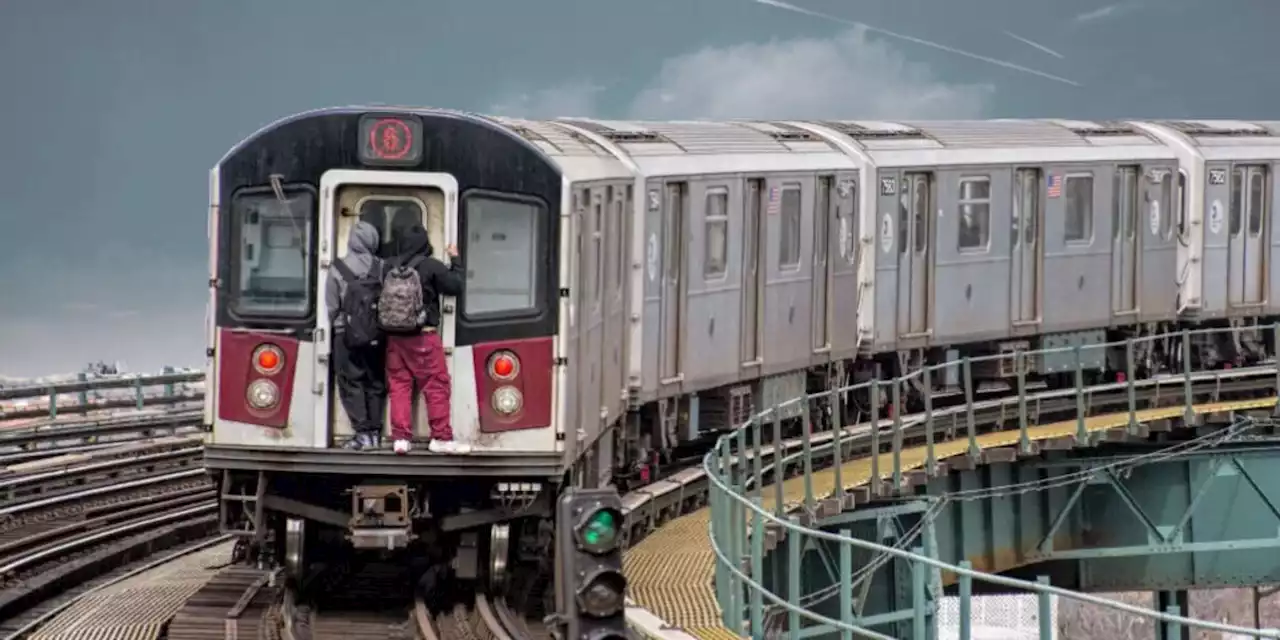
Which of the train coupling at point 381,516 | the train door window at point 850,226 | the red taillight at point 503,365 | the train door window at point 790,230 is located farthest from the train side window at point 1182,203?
the train coupling at point 381,516

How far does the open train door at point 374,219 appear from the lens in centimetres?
1278

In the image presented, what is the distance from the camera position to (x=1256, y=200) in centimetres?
2722

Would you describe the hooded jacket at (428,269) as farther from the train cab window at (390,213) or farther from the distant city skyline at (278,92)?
the distant city skyline at (278,92)

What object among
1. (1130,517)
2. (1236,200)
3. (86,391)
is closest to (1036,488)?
(1130,517)

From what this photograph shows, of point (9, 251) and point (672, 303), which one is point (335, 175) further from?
point (9, 251)

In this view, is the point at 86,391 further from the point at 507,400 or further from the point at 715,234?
the point at 507,400

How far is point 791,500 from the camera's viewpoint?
57.1ft

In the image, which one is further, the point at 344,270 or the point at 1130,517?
the point at 1130,517

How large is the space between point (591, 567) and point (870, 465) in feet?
41.6

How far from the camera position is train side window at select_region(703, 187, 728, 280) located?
18858mm

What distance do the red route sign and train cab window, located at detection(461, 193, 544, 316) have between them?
52 cm

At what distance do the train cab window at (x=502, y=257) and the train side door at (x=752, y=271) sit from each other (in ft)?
22.3

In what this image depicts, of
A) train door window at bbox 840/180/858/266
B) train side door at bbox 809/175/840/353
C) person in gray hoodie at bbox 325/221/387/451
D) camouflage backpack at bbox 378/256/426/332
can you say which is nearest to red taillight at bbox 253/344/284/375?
person in gray hoodie at bbox 325/221/387/451

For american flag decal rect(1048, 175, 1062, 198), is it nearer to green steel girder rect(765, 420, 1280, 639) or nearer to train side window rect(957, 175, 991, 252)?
train side window rect(957, 175, 991, 252)
